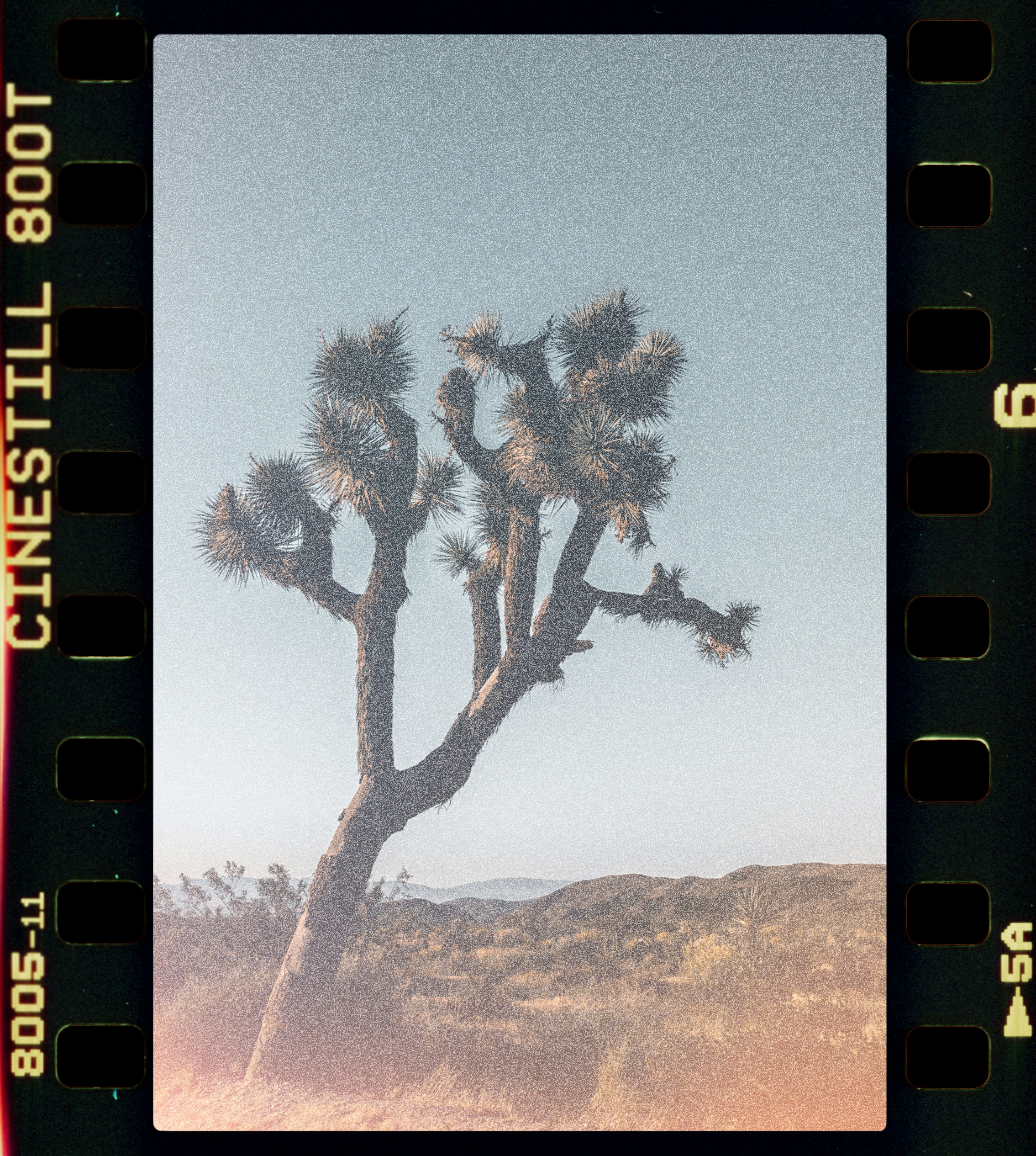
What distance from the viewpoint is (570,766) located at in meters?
1.76

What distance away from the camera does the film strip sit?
1707 millimetres

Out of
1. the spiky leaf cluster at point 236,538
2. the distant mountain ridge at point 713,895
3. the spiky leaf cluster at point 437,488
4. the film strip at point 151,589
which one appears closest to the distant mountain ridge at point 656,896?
the distant mountain ridge at point 713,895

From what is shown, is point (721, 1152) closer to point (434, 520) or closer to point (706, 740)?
point (706, 740)

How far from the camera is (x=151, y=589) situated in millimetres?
1737

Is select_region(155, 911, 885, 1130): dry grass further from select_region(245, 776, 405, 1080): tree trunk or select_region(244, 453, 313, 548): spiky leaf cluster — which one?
select_region(244, 453, 313, 548): spiky leaf cluster

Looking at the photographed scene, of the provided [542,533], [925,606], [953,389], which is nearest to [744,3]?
[953,389]

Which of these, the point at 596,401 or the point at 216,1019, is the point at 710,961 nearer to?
the point at 216,1019

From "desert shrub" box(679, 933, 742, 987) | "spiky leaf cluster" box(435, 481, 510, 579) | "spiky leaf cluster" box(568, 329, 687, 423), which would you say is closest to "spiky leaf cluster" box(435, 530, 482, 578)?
"spiky leaf cluster" box(435, 481, 510, 579)

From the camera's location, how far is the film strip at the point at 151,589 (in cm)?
171

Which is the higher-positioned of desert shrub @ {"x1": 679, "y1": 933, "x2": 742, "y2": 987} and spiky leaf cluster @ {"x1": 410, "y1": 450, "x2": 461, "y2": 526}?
spiky leaf cluster @ {"x1": 410, "y1": 450, "x2": 461, "y2": 526}

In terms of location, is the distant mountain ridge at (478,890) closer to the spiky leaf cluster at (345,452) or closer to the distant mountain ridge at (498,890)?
the distant mountain ridge at (498,890)

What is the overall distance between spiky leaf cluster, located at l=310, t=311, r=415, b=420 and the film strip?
326mm

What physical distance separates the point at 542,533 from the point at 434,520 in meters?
0.20

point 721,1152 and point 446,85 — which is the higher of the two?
point 446,85
